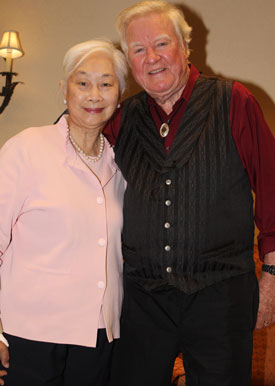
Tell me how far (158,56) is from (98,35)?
3.67 feet

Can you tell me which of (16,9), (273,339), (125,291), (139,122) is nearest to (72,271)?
(125,291)

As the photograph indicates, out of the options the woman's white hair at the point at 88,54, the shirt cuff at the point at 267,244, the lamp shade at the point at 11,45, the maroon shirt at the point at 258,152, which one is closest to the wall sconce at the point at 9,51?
the lamp shade at the point at 11,45

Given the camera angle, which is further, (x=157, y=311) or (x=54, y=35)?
(x=54, y=35)

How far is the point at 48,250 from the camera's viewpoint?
130 centimetres

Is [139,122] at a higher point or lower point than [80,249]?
higher

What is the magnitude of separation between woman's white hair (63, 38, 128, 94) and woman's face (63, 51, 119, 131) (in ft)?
0.05

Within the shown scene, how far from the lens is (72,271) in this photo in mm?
1301

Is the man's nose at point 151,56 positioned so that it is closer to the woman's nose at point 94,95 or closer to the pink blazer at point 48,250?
the woman's nose at point 94,95

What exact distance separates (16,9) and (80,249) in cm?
180

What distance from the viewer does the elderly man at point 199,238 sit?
126 cm

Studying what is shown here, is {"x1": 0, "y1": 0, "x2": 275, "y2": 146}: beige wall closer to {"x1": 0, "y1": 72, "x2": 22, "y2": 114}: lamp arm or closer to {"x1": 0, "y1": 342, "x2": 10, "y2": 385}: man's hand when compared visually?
{"x1": 0, "y1": 72, "x2": 22, "y2": 114}: lamp arm

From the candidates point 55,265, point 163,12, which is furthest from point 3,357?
point 163,12

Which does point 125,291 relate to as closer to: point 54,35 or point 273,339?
point 273,339

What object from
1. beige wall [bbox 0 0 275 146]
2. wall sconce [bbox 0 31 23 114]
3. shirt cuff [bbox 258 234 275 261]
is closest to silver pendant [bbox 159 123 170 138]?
shirt cuff [bbox 258 234 275 261]
